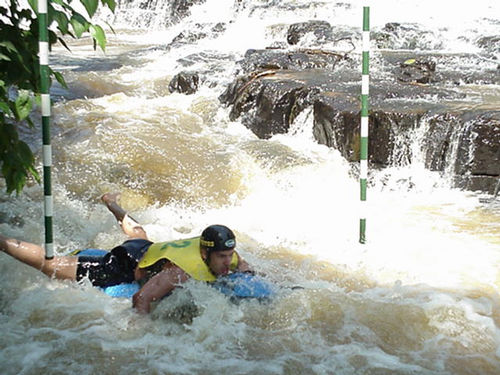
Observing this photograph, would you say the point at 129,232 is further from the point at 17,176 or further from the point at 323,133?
the point at 323,133

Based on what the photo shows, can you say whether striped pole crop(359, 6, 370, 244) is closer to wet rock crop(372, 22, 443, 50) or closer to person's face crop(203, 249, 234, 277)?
person's face crop(203, 249, 234, 277)

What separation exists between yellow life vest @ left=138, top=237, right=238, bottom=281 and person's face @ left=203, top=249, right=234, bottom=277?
0.03 m

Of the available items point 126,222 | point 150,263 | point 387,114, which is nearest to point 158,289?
point 150,263

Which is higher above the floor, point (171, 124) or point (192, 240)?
point (171, 124)

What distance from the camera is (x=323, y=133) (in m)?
7.55

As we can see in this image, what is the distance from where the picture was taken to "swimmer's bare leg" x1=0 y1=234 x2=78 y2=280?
3.81 m

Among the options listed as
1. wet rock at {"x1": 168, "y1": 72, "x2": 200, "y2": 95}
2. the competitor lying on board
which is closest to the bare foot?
the competitor lying on board

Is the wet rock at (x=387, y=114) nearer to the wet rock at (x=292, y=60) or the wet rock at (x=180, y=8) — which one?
the wet rock at (x=292, y=60)

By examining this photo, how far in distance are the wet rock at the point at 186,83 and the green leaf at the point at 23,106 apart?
7939 mm

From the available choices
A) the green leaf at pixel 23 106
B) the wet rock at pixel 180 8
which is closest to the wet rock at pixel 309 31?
the wet rock at pixel 180 8

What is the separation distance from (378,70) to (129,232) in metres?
6.96

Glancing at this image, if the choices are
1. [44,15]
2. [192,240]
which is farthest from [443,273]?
[44,15]

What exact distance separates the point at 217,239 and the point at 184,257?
0.81 feet

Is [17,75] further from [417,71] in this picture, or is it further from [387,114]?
[417,71]
